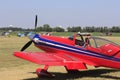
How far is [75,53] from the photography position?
1294 centimetres

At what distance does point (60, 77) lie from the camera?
13.1 m

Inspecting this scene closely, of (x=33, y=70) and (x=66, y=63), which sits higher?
(x=66, y=63)

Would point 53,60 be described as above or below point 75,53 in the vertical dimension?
below

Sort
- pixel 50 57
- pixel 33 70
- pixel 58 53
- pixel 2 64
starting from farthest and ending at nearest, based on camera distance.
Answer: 1. pixel 2 64
2. pixel 33 70
3. pixel 58 53
4. pixel 50 57

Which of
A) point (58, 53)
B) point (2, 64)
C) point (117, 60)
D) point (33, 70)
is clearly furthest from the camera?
point (2, 64)

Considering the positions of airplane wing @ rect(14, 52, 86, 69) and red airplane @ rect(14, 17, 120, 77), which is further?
red airplane @ rect(14, 17, 120, 77)

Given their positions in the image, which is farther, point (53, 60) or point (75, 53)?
point (75, 53)

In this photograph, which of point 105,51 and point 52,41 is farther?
point 52,41

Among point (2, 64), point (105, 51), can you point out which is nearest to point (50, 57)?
point (105, 51)

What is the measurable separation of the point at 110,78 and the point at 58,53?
250cm

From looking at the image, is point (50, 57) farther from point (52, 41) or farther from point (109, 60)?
point (109, 60)

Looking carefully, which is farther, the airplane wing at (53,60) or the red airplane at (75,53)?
the red airplane at (75,53)

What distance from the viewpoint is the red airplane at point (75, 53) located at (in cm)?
1190

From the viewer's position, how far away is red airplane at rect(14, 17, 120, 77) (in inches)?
468
